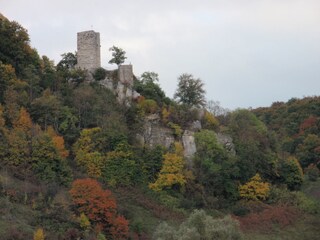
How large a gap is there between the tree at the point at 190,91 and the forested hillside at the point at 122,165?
0.27ft

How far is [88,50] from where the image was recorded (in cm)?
5294

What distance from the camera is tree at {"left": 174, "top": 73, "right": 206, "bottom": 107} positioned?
52.1m

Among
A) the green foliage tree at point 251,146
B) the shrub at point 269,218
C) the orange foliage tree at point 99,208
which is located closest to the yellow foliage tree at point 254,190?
the green foliage tree at point 251,146

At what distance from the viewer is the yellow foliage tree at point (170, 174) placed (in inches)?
1689

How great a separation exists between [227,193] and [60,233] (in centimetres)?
1477

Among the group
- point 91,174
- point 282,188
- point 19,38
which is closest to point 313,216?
point 282,188

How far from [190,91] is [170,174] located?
35.5 feet

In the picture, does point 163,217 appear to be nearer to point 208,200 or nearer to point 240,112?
point 208,200

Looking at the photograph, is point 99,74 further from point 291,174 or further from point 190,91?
point 291,174

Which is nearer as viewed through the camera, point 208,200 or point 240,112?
point 208,200

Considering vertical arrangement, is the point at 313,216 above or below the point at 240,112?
below

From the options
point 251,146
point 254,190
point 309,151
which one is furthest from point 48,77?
point 309,151

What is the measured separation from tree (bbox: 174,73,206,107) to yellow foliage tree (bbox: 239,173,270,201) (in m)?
9.51

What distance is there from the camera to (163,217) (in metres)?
39.8
